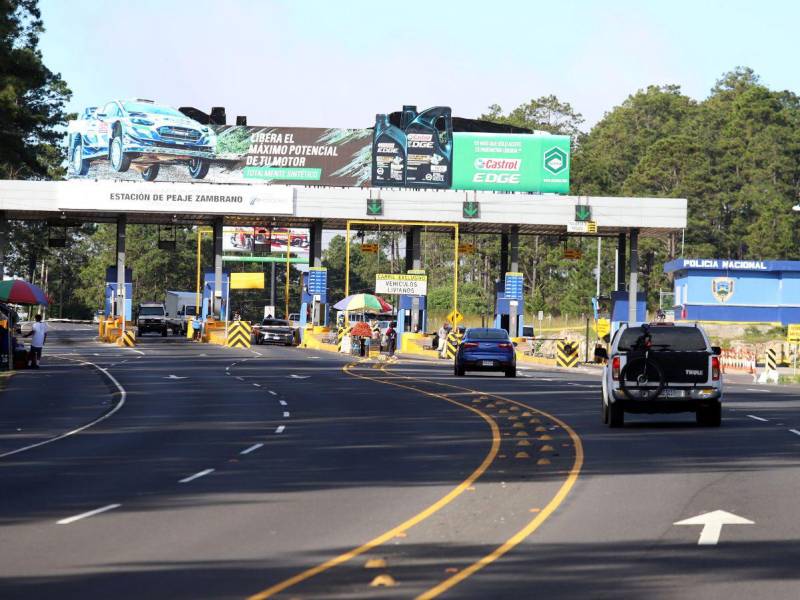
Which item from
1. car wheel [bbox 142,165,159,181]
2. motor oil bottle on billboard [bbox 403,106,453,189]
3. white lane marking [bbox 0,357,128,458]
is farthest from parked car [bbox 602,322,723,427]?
car wheel [bbox 142,165,159,181]

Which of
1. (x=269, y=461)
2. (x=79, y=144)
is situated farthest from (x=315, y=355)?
(x=269, y=461)

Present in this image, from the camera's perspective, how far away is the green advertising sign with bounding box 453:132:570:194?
301 feet

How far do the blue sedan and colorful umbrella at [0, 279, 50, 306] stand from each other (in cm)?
1418

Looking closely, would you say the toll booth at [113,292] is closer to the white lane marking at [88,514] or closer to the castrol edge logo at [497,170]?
the castrol edge logo at [497,170]

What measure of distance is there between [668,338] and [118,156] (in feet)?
223

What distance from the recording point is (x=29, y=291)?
54125 mm

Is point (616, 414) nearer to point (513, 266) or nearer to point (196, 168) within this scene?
point (513, 266)

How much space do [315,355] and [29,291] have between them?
68.4 feet

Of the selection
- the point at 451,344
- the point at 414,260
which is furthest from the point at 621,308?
the point at 451,344

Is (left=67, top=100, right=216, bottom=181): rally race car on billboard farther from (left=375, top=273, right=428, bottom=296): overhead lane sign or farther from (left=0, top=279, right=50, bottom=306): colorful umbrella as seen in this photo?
(left=0, top=279, right=50, bottom=306): colorful umbrella

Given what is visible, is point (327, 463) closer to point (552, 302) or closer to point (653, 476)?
point (653, 476)

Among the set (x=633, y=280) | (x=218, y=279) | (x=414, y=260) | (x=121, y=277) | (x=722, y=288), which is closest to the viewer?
(x=121, y=277)

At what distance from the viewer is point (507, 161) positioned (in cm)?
9206

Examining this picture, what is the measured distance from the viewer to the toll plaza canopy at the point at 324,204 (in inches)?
3506
